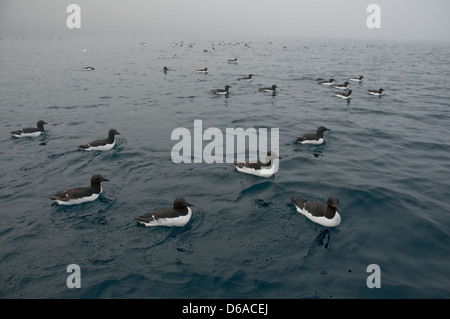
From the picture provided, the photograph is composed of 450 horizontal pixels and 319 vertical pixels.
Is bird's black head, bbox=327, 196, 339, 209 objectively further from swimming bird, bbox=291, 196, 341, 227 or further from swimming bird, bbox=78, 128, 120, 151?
swimming bird, bbox=78, 128, 120, 151

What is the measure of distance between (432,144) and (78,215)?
18.6 meters

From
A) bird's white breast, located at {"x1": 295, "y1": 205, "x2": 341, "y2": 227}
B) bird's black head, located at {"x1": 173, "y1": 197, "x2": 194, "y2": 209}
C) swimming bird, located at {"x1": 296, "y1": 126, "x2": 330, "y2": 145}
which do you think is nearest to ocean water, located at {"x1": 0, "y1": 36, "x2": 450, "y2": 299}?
bird's white breast, located at {"x1": 295, "y1": 205, "x2": 341, "y2": 227}

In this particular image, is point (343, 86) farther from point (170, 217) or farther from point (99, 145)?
point (170, 217)

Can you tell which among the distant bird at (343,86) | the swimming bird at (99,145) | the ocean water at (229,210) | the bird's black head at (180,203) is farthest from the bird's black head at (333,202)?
the distant bird at (343,86)

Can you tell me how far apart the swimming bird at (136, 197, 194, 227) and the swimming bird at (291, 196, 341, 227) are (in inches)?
162

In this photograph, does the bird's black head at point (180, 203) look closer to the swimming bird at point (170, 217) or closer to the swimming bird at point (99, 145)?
the swimming bird at point (170, 217)

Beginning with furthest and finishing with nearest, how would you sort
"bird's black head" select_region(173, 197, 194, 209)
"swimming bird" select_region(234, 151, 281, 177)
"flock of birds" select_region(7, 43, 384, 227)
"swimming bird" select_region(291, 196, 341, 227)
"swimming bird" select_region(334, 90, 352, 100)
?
"swimming bird" select_region(334, 90, 352, 100), "swimming bird" select_region(234, 151, 281, 177), "bird's black head" select_region(173, 197, 194, 209), "flock of birds" select_region(7, 43, 384, 227), "swimming bird" select_region(291, 196, 341, 227)

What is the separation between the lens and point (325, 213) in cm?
988

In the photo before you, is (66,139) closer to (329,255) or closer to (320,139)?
(320,139)

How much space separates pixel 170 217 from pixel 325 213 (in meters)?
5.09

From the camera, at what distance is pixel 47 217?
412 inches

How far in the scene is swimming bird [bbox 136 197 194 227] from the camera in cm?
981

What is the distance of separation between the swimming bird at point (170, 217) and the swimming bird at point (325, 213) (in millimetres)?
4127
